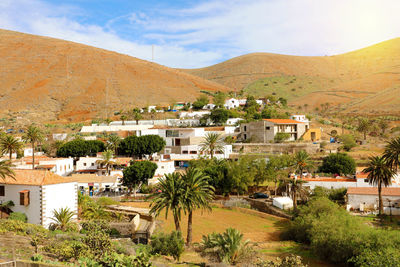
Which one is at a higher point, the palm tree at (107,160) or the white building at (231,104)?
the white building at (231,104)

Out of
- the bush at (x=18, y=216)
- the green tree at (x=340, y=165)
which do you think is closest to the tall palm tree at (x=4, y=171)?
the bush at (x=18, y=216)

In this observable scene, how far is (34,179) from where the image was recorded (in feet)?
97.4

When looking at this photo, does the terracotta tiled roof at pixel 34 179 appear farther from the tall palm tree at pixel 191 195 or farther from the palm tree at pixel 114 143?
the palm tree at pixel 114 143

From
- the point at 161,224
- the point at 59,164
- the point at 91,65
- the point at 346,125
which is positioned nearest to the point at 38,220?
the point at 161,224

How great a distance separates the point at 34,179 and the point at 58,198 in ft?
8.13

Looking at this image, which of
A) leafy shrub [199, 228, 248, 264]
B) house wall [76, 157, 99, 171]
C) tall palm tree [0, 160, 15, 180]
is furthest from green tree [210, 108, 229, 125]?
leafy shrub [199, 228, 248, 264]

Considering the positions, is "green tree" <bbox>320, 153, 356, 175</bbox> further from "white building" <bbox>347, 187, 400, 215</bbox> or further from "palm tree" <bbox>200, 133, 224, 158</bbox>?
"palm tree" <bbox>200, 133, 224, 158</bbox>

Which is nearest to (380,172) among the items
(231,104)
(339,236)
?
(339,236)

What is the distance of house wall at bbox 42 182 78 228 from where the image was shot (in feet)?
95.0

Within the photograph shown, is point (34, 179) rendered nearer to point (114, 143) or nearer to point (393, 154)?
point (393, 154)

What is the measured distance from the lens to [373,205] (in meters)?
38.6

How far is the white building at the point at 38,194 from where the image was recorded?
28.9 m

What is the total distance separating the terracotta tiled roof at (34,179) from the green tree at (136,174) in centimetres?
1866

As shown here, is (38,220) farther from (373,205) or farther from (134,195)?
(373,205)
